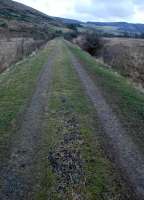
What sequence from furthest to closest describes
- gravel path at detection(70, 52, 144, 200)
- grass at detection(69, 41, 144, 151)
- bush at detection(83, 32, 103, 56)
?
bush at detection(83, 32, 103, 56) → grass at detection(69, 41, 144, 151) → gravel path at detection(70, 52, 144, 200)

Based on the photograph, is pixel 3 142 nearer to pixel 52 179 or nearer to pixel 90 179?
pixel 52 179

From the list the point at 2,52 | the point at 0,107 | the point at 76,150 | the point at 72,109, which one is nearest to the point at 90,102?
the point at 72,109

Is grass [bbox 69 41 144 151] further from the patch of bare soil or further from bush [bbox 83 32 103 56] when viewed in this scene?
bush [bbox 83 32 103 56]

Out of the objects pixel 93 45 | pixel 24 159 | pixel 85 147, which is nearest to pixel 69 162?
pixel 85 147

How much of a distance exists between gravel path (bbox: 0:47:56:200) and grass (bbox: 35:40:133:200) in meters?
0.44

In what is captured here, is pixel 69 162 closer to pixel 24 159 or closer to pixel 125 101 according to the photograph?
pixel 24 159

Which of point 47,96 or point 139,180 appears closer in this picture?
point 139,180

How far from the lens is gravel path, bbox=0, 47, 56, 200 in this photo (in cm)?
1134

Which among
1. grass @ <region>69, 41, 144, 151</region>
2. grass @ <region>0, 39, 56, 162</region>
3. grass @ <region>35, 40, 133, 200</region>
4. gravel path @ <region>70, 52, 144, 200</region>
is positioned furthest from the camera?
grass @ <region>69, 41, 144, 151</region>

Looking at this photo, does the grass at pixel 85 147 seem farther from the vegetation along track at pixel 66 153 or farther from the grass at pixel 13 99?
the grass at pixel 13 99

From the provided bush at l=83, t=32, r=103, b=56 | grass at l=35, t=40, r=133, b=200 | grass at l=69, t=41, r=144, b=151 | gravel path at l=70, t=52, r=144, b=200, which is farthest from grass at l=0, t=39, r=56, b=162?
bush at l=83, t=32, r=103, b=56

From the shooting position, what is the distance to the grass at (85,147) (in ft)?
37.2

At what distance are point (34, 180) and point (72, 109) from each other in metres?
8.47

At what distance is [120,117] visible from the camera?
63.1ft
